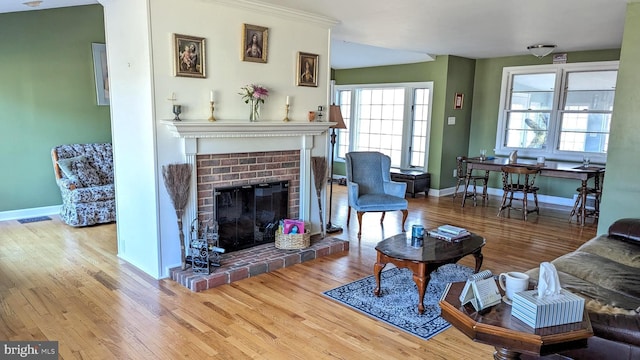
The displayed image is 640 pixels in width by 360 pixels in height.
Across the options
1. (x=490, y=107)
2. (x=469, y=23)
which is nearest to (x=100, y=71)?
(x=469, y=23)

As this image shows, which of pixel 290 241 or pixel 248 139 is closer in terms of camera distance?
pixel 248 139

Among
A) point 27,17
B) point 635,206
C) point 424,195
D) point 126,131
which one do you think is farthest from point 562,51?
point 27,17

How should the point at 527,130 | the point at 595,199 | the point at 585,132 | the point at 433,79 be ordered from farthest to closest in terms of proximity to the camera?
the point at 433,79
the point at 527,130
the point at 585,132
the point at 595,199

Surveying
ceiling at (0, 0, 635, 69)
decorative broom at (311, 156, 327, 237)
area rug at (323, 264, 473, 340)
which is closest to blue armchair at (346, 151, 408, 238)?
decorative broom at (311, 156, 327, 237)

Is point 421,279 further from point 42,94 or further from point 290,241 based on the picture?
point 42,94

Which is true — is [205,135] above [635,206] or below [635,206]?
above

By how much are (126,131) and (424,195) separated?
5200mm

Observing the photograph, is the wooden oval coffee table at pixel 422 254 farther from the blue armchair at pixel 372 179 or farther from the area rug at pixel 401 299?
the blue armchair at pixel 372 179

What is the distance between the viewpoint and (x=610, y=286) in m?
2.53

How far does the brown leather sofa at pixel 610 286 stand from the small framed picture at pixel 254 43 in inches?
111

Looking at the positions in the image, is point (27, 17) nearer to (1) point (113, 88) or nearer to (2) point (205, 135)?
(1) point (113, 88)

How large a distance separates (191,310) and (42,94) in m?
4.15

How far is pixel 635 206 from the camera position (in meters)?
3.76

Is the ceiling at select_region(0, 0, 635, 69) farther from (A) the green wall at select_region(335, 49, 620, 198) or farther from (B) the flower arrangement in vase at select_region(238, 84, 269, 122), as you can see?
(B) the flower arrangement in vase at select_region(238, 84, 269, 122)
